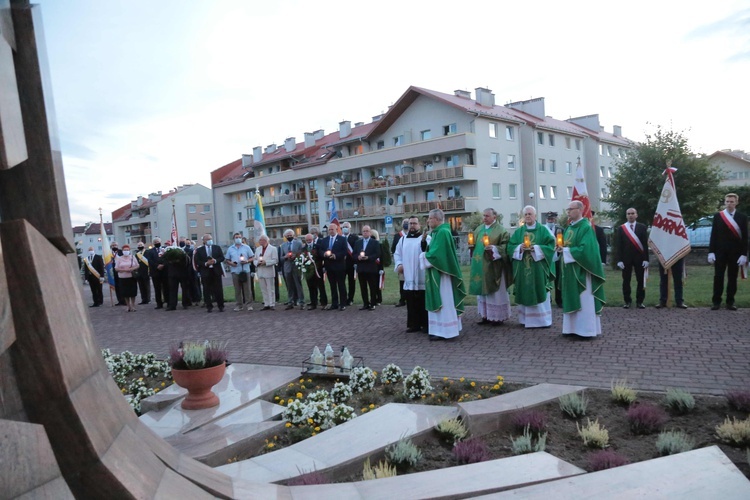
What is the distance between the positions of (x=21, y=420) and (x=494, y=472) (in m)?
3.13

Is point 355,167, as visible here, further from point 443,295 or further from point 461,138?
point 443,295

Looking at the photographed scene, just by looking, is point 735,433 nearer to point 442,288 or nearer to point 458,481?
point 458,481

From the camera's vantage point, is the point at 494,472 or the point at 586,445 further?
the point at 586,445

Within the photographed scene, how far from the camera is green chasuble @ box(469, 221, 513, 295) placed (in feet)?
35.7

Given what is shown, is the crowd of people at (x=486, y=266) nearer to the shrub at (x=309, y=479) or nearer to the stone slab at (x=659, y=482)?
the stone slab at (x=659, y=482)

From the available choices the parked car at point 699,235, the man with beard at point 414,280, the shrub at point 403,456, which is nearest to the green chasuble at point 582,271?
the man with beard at point 414,280

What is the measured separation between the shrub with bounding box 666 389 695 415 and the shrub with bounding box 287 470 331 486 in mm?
3441

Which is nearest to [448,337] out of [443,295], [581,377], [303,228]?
[443,295]

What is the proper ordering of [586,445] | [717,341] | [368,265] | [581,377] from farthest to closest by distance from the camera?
[368,265]
[717,341]
[581,377]
[586,445]

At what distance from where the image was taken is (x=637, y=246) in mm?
12398

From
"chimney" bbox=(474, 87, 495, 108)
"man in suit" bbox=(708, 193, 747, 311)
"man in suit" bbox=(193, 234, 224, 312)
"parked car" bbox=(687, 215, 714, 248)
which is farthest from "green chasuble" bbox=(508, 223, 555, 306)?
"chimney" bbox=(474, 87, 495, 108)

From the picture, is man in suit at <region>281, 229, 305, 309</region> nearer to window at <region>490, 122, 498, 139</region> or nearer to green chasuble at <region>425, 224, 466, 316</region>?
green chasuble at <region>425, 224, 466, 316</region>

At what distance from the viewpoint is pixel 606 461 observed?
13.4 ft

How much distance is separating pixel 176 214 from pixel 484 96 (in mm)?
57359
